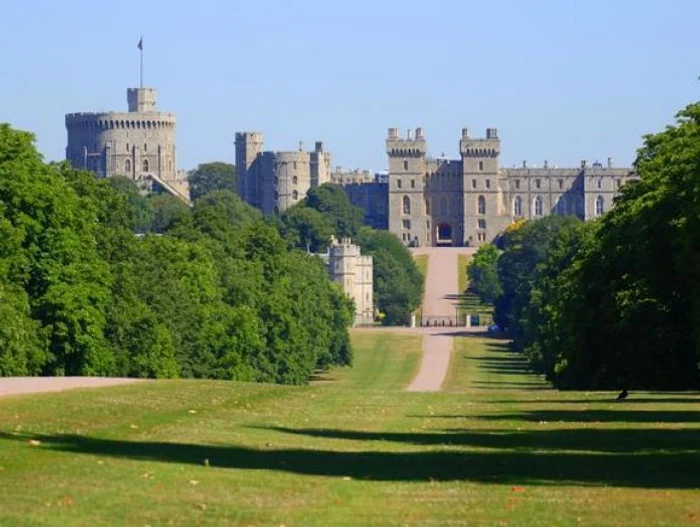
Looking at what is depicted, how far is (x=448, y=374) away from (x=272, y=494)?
72.0 meters

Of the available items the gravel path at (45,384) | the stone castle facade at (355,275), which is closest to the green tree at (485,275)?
the stone castle facade at (355,275)

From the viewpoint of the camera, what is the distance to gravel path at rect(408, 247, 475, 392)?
8840cm

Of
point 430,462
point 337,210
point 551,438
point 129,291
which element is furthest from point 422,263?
point 430,462

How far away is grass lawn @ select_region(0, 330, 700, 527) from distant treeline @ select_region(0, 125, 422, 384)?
14.0 m

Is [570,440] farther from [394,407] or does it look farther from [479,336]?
[479,336]

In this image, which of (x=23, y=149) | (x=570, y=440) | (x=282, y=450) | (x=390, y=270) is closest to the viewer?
(x=282, y=450)

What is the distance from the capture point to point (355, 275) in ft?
489

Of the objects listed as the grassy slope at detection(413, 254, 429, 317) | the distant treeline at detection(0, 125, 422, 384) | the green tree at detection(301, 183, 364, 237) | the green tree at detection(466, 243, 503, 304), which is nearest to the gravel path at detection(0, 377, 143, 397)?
the distant treeline at detection(0, 125, 422, 384)

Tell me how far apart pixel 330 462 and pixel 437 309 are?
130989 millimetres

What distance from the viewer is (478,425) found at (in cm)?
3064

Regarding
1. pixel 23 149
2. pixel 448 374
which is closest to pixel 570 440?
pixel 23 149

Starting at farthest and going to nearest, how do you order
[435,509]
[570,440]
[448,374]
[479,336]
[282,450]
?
1. [479,336]
2. [448,374]
3. [570,440]
4. [282,450]
5. [435,509]

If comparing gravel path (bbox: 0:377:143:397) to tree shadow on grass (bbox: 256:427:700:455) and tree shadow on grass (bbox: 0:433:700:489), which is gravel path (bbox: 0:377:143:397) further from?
tree shadow on grass (bbox: 0:433:700:489)

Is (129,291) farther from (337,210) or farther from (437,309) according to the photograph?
(337,210)
